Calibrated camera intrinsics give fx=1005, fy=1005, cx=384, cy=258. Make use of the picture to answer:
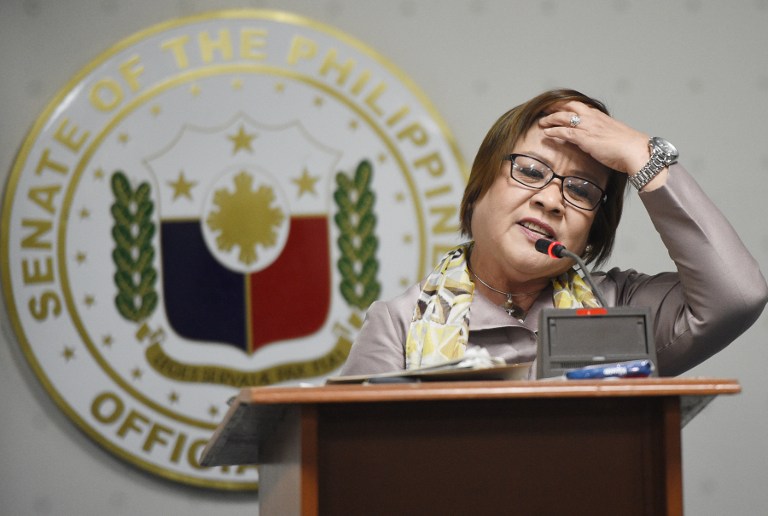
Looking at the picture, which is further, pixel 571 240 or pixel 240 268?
pixel 240 268

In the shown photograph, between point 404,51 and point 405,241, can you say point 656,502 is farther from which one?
point 404,51

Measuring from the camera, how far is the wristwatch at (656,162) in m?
1.75

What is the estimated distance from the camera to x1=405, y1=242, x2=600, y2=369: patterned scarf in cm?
185

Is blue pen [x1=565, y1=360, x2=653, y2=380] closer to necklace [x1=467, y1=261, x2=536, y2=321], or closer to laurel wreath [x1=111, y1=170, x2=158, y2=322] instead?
necklace [x1=467, y1=261, x2=536, y2=321]

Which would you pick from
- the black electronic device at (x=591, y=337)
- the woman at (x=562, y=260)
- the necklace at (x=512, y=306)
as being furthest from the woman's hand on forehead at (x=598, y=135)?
the black electronic device at (x=591, y=337)

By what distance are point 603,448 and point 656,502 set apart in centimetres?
9

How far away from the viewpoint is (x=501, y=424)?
121 cm

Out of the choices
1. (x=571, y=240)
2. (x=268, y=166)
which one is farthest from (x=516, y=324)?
(x=268, y=166)

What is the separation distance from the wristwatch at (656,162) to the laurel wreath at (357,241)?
1332 mm

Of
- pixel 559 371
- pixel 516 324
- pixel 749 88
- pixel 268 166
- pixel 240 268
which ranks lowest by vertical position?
pixel 559 371

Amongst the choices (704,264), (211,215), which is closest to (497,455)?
(704,264)

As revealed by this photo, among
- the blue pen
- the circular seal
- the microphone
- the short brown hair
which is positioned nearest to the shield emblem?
the circular seal

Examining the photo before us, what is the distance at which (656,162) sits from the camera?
176 cm

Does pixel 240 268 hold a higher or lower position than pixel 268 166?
lower
